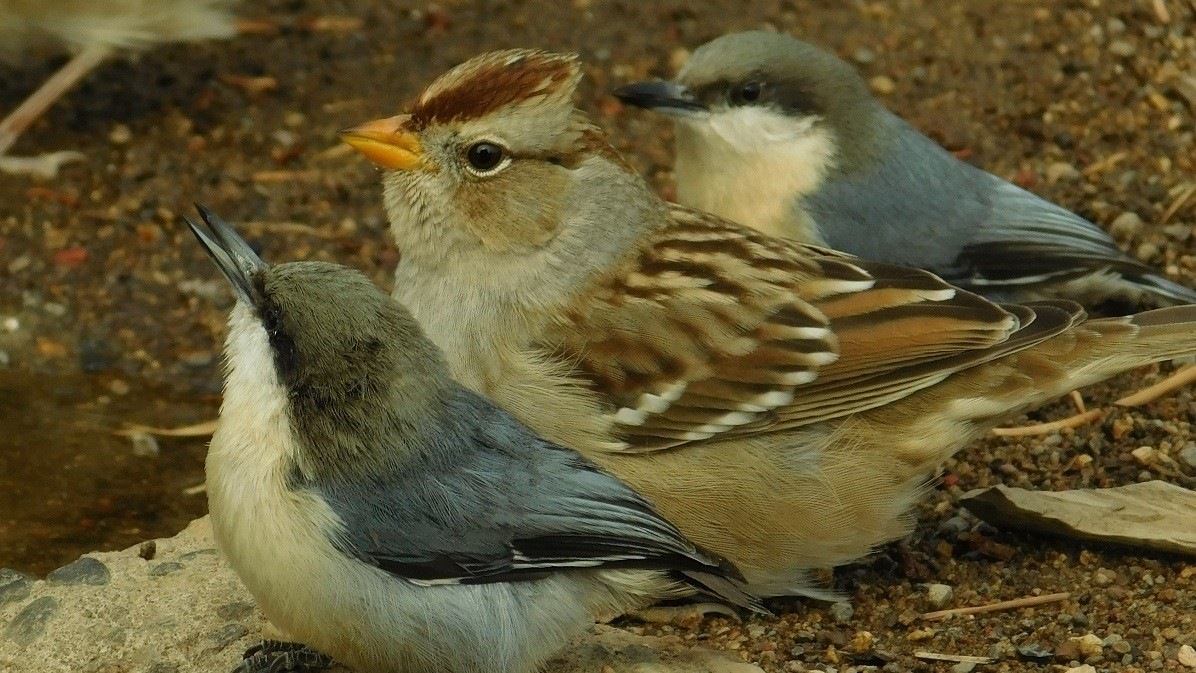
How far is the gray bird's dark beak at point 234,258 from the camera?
4.77 m

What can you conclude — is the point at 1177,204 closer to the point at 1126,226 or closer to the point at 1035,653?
the point at 1126,226

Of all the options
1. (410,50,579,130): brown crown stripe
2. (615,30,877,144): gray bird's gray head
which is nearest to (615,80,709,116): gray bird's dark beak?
(615,30,877,144): gray bird's gray head

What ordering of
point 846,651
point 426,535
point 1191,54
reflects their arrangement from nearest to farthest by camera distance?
point 426,535, point 846,651, point 1191,54

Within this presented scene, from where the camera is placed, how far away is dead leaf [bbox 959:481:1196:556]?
5.44 meters

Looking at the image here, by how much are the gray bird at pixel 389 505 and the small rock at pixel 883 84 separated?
454 cm

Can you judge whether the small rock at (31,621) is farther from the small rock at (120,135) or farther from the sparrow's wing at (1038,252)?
the small rock at (120,135)

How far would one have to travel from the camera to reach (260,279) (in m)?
4.75

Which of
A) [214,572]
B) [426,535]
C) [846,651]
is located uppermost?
[426,535]

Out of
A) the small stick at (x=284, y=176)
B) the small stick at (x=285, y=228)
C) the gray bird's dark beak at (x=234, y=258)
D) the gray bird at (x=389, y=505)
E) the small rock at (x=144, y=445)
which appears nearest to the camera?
the gray bird at (x=389, y=505)

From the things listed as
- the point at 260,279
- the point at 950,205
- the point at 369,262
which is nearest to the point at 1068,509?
the point at 950,205

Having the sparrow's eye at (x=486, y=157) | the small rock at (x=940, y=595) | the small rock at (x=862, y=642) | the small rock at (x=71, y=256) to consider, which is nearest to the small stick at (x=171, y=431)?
the small rock at (x=71, y=256)

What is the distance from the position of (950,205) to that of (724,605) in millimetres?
2180

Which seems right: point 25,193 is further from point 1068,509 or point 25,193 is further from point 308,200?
point 1068,509

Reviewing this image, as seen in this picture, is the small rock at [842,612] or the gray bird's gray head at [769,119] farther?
the gray bird's gray head at [769,119]
